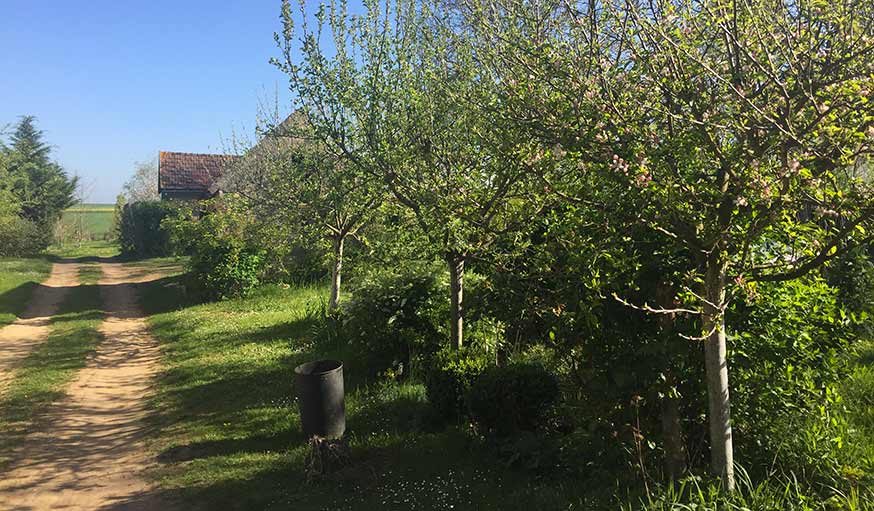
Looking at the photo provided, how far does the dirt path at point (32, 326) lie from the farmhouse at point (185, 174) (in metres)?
12.9

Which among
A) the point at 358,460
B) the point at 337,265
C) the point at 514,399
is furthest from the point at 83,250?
the point at 514,399

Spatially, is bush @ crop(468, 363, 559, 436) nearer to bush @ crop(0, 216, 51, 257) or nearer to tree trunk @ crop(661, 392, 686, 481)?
tree trunk @ crop(661, 392, 686, 481)

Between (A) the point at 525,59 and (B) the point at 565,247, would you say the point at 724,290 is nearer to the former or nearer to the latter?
(B) the point at 565,247

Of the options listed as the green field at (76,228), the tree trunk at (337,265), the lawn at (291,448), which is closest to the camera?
the lawn at (291,448)

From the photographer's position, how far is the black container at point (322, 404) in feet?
19.3

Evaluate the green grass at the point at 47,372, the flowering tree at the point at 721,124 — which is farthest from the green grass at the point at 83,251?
the flowering tree at the point at 721,124

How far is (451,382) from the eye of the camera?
5.89m

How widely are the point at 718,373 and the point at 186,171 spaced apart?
3641 centimetres

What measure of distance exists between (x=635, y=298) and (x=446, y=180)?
8.72 feet

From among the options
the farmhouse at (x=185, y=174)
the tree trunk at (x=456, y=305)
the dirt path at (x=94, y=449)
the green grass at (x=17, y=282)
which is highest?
the farmhouse at (x=185, y=174)

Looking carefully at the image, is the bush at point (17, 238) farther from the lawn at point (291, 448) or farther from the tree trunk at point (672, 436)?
the tree trunk at point (672, 436)

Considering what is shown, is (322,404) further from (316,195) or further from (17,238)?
(17,238)

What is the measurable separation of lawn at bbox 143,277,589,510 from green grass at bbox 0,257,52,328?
781 cm

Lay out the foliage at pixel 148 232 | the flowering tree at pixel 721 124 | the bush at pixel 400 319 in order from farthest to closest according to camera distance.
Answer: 1. the foliage at pixel 148 232
2. the bush at pixel 400 319
3. the flowering tree at pixel 721 124
